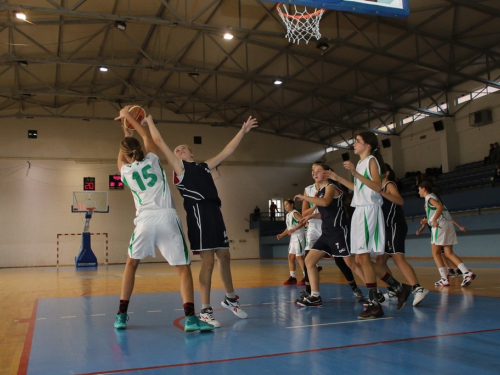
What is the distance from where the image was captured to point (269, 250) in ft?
100

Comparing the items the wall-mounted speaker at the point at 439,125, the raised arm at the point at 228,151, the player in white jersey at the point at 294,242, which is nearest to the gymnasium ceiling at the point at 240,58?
the wall-mounted speaker at the point at 439,125

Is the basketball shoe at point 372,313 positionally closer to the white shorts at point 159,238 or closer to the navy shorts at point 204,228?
the navy shorts at point 204,228

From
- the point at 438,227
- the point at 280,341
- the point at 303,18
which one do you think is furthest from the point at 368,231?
the point at 303,18

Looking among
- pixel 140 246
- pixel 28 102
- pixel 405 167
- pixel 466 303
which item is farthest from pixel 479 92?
pixel 28 102

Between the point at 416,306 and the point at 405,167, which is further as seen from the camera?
the point at 405,167

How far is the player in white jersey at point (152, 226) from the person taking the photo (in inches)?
179

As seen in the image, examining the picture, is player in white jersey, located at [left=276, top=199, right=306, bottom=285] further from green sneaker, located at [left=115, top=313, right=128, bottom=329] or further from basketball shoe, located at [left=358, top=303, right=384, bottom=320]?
green sneaker, located at [left=115, top=313, right=128, bottom=329]

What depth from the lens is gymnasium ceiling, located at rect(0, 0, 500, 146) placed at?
53.1ft

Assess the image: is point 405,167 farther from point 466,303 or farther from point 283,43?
point 466,303

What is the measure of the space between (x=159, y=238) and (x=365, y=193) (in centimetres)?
226

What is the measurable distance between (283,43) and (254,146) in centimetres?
1305

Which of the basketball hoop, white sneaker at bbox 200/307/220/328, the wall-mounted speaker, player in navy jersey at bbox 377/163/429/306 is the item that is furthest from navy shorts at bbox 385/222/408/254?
the wall-mounted speaker

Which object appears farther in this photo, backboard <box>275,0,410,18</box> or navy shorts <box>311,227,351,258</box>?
navy shorts <box>311,227,351,258</box>

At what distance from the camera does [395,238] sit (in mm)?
5859
